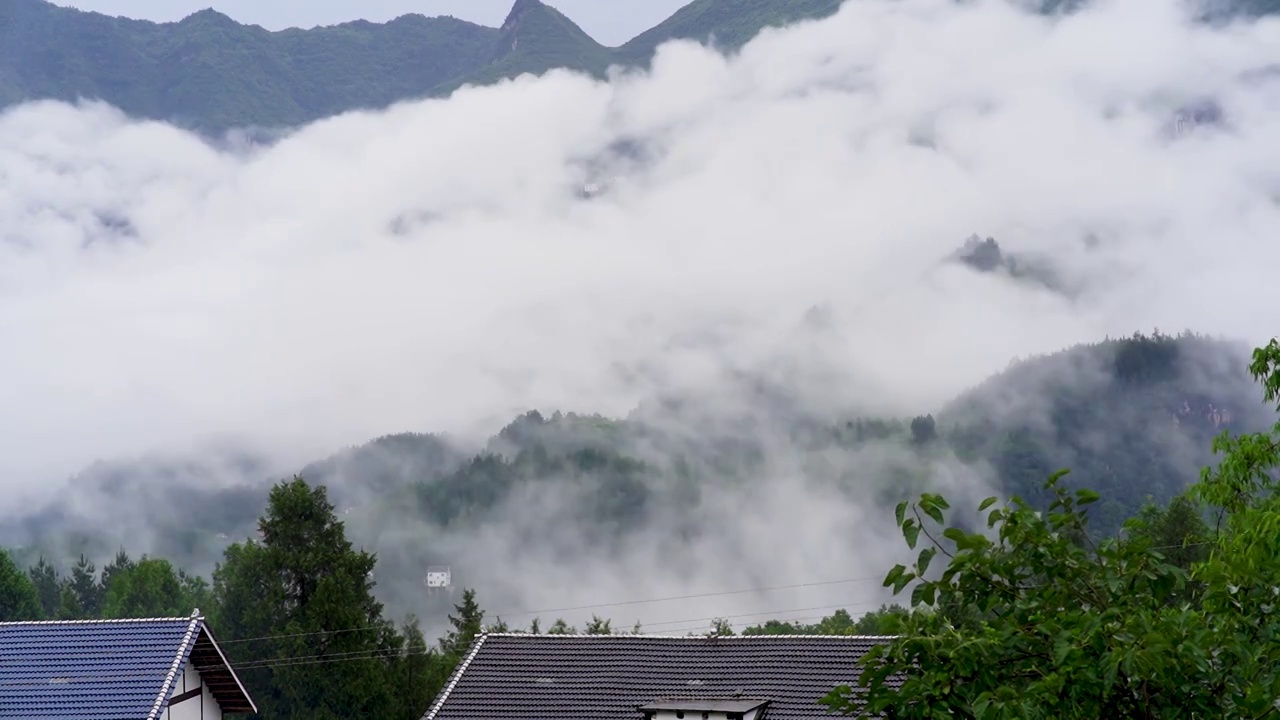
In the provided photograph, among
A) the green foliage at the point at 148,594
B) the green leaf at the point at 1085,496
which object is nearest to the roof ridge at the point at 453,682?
the green leaf at the point at 1085,496

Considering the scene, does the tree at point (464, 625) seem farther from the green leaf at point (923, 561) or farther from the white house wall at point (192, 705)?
the green leaf at point (923, 561)

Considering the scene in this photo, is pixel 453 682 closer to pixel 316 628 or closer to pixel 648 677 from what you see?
pixel 648 677

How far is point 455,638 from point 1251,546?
55.8 metres

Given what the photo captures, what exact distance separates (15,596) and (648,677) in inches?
1837

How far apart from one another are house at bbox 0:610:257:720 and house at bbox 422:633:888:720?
569 cm

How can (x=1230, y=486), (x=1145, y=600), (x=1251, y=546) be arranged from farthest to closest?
(x=1230, y=486)
(x=1251, y=546)
(x=1145, y=600)

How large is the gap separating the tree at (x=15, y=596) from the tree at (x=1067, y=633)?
2577 inches

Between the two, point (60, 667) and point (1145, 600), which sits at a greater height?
point (60, 667)

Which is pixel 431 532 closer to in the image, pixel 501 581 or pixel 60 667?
pixel 501 581

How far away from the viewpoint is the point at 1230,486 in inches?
470

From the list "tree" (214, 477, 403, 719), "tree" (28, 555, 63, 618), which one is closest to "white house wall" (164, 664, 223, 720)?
"tree" (214, 477, 403, 719)

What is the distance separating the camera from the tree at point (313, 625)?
5009cm

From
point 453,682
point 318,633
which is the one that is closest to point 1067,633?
point 453,682

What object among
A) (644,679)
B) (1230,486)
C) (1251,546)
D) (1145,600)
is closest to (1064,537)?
(1145,600)
